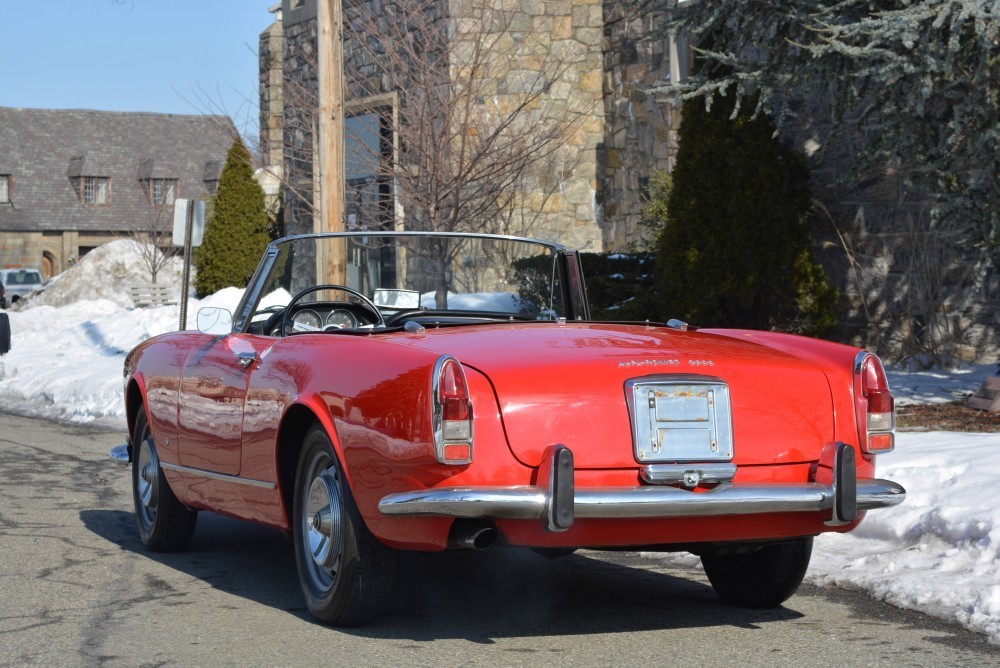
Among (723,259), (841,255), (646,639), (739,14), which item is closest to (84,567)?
(646,639)

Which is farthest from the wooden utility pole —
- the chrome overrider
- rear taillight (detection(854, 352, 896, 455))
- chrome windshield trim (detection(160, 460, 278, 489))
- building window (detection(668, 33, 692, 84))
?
the chrome overrider

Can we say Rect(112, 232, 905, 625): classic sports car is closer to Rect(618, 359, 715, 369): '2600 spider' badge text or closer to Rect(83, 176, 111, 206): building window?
Rect(618, 359, 715, 369): '2600 spider' badge text

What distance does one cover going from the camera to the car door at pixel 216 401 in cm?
567

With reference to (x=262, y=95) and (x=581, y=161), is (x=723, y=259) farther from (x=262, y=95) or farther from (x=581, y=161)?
(x=262, y=95)

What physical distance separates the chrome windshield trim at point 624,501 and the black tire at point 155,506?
2.44 metres

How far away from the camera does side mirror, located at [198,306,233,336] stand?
6.12 m

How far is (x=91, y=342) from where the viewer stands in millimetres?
23750

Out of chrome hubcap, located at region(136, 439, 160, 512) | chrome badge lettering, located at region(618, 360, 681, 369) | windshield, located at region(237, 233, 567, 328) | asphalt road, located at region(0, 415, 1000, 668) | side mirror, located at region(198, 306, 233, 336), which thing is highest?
windshield, located at region(237, 233, 567, 328)

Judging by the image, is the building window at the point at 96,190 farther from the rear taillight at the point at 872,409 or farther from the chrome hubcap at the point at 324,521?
the rear taillight at the point at 872,409

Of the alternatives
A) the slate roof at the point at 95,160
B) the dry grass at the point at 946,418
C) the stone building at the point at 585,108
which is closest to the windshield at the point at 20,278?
the slate roof at the point at 95,160

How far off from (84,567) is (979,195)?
665cm

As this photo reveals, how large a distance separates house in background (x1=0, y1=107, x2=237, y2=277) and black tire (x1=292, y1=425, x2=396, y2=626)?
65304 millimetres

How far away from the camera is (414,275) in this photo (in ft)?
20.5

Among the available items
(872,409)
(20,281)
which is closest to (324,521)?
(872,409)
